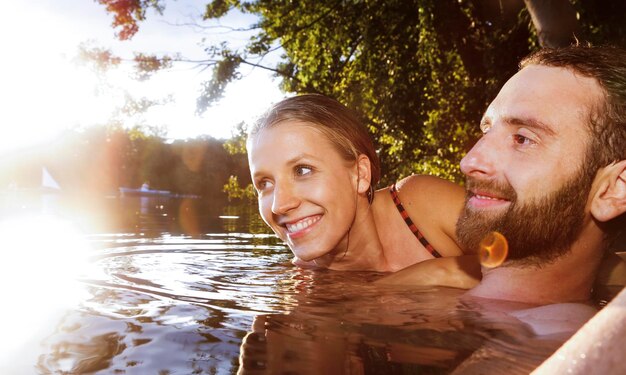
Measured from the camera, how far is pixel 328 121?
11.2 feet

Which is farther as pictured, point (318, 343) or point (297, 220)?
point (297, 220)

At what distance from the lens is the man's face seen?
2.10 m

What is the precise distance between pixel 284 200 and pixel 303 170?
0.23 metres

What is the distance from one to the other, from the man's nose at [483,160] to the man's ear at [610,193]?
16.4 inches

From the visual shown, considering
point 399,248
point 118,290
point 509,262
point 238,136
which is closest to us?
point 509,262

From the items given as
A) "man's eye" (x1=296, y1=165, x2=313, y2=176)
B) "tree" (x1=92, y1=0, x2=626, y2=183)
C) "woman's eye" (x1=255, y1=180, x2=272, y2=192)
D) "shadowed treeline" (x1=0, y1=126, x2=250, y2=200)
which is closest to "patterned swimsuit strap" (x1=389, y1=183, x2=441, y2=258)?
"man's eye" (x1=296, y1=165, x2=313, y2=176)

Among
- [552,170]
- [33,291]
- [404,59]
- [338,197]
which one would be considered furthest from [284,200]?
[404,59]

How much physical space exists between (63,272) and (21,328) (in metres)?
1.59

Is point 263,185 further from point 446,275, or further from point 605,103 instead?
point 605,103

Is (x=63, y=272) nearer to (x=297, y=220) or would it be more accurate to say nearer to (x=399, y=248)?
(x=297, y=220)

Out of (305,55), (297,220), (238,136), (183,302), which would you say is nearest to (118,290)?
(183,302)

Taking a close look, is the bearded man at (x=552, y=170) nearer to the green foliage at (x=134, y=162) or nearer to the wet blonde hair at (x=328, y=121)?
the wet blonde hair at (x=328, y=121)

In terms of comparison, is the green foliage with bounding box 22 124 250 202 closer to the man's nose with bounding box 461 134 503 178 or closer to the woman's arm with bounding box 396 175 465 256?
the woman's arm with bounding box 396 175 465 256

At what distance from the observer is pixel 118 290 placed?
2.76 m
